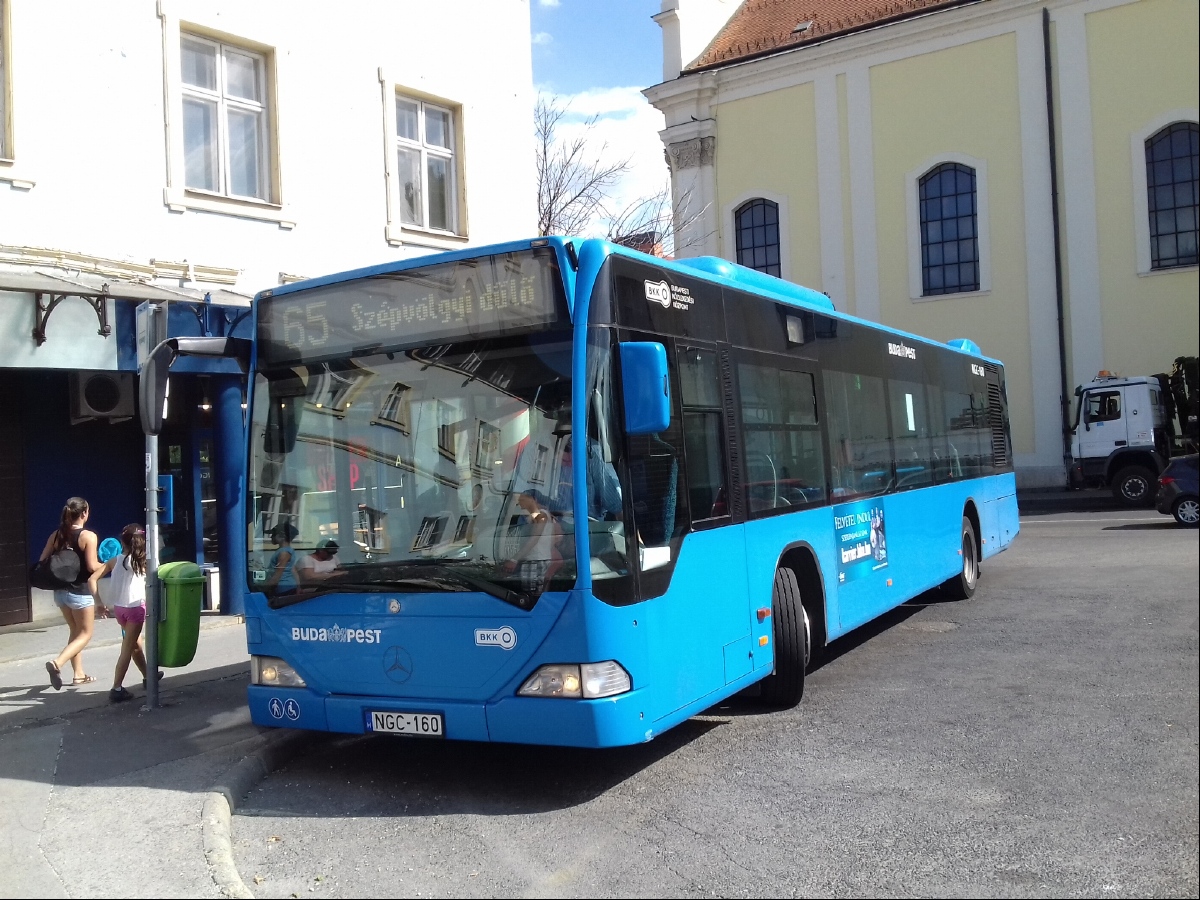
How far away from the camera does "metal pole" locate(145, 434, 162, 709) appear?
786cm

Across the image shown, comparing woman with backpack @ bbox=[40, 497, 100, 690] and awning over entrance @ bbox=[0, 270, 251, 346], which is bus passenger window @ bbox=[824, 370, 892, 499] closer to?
woman with backpack @ bbox=[40, 497, 100, 690]

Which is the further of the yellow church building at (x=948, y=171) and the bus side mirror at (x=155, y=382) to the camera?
the yellow church building at (x=948, y=171)

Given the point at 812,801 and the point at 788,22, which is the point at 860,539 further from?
the point at 788,22

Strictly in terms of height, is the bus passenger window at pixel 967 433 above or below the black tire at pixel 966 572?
above

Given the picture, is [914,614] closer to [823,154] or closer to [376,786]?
[376,786]

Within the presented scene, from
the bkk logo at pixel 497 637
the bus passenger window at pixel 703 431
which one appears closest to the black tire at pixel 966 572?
the bus passenger window at pixel 703 431

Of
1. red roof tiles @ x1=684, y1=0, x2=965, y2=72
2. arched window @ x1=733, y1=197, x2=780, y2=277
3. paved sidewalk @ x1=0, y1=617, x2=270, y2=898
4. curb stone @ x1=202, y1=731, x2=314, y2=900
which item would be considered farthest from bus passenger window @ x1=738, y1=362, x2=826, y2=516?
arched window @ x1=733, y1=197, x2=780, y2=277

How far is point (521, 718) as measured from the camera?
5.56 metres

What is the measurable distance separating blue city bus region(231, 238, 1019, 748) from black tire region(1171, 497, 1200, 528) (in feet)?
12.4

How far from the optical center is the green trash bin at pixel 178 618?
791cm

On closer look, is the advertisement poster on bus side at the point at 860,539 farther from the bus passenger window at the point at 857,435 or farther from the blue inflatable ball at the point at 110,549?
the blue inflatable ball at the point at 110,549

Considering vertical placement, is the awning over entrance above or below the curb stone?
above

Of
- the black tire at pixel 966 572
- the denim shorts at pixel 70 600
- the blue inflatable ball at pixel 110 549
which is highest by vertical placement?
the blue inflatable ball at pixel 110 549

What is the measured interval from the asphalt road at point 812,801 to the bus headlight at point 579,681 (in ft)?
2.00
